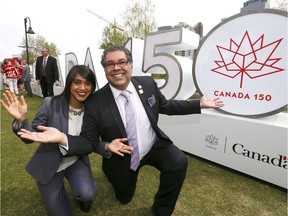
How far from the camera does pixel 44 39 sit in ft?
117

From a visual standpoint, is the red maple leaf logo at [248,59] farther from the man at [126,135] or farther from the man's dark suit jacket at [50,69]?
the man's dark suit jacket at [50,69]

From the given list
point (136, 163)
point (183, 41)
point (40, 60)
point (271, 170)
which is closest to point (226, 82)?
point (183, 41)

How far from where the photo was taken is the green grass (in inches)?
90.0

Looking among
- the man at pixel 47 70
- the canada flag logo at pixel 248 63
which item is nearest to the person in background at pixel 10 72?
the man at pixel 47 70

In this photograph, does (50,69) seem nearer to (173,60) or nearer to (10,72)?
(10,72)

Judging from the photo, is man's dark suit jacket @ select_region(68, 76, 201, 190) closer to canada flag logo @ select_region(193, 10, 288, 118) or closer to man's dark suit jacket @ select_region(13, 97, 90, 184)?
man's dark suit jacket @ select_region(13, 97, 90, 184)

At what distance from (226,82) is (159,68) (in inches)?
58.3

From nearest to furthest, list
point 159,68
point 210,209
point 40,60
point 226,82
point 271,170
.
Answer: point 210,209 < point 271,170 < point 226,82 < point 159,68 < point 40,60

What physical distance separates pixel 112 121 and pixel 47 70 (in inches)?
256

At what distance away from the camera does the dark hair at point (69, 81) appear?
1.96m

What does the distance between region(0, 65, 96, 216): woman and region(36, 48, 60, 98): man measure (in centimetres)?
602

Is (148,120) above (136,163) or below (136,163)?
above

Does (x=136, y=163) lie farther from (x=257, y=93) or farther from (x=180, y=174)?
(x=257, y=93)

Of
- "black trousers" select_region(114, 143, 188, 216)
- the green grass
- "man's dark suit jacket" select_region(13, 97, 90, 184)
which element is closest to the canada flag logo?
the green grass
